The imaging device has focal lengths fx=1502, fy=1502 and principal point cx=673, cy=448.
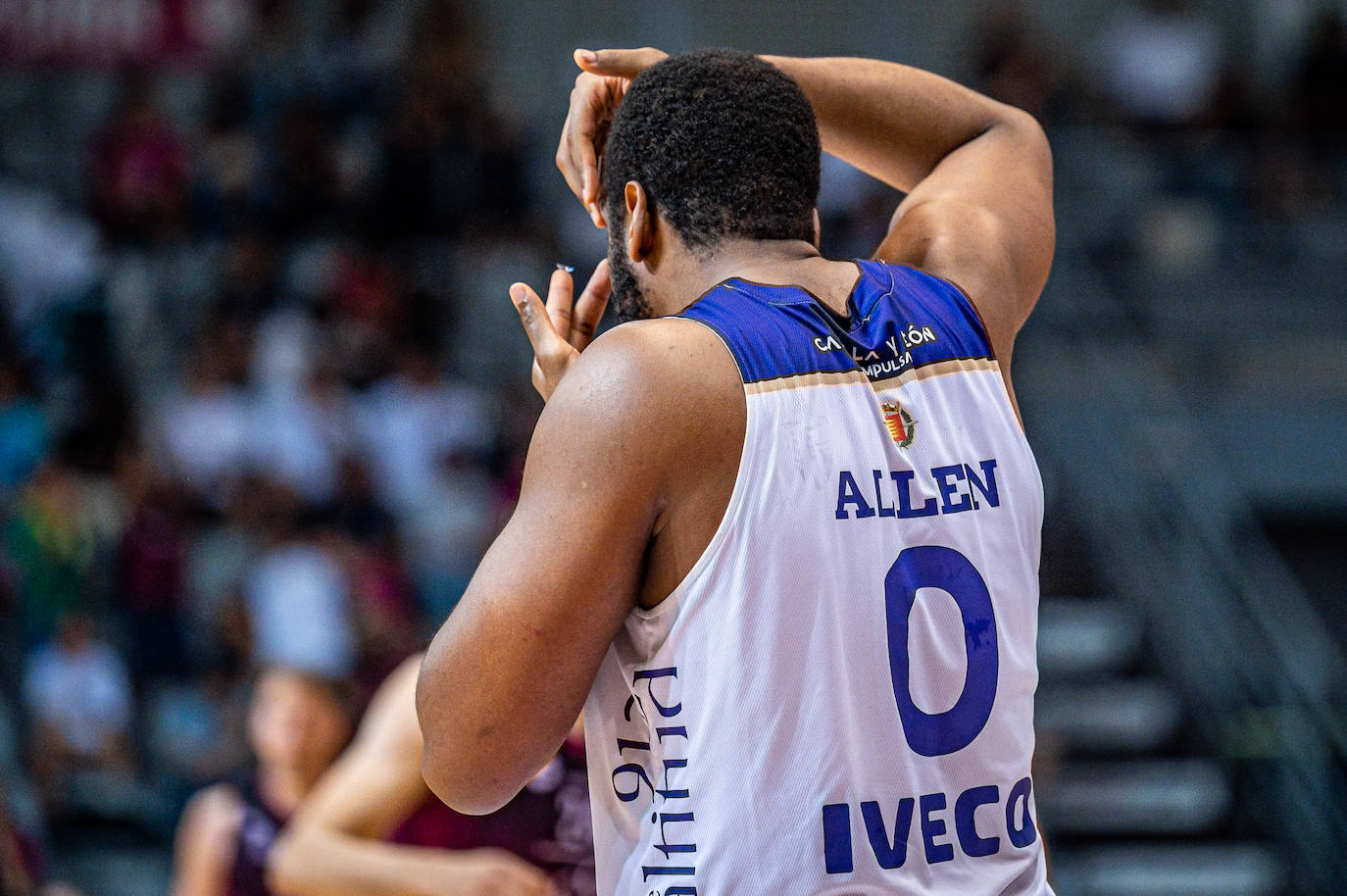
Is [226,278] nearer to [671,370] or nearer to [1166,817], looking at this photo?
[1166,817]

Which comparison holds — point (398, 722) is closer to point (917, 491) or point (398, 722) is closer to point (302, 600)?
point (917, 491)

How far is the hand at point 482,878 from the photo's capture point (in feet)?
11.0

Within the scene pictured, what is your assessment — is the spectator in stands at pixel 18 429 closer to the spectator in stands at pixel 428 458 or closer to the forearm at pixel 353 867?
the spectator in stands at pixel 428 458

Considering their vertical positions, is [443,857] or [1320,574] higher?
[443,857]

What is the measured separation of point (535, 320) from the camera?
7.12 feet

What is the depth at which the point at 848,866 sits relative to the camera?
72.1 inches

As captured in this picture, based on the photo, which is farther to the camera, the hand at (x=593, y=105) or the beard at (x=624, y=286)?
the hand at (x=593, y=105)

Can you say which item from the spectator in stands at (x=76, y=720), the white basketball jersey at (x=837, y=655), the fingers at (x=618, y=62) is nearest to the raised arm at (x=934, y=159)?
the fingers at (x=618, y=62)

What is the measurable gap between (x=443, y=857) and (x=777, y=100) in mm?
2209

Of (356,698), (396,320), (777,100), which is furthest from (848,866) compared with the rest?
(396,320)

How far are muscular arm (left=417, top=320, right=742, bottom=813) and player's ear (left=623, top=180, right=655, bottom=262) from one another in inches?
9.6

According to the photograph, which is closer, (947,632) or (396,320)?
(947,632)

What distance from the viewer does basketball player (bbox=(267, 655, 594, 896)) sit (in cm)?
348

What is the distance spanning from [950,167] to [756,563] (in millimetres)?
1035
